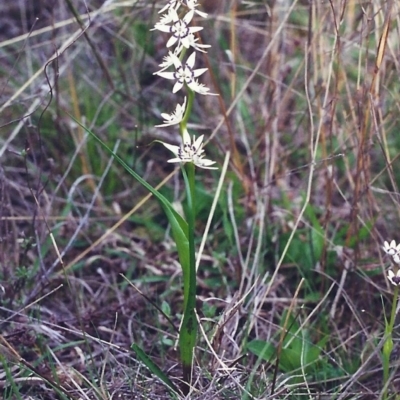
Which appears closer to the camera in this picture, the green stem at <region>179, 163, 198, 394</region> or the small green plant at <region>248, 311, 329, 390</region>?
the green stem at <region>179, 163, 198, 394</region>

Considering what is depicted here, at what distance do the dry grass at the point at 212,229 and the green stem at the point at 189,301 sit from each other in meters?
0.07

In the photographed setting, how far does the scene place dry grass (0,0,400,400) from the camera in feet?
4.82

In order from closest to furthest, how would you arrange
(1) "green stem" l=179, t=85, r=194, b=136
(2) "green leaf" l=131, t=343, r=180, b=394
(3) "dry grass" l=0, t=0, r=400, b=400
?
1. (1) "green stem" l=179, t=85, r=194, b=136
2. (2) "green leaf" l=131, t=343, r=180, b=394
3. (3) "dry grass" l=0, t=0, r=400, b=400

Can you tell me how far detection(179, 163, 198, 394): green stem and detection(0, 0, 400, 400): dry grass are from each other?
2.6 inches

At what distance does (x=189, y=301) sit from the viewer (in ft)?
4.12

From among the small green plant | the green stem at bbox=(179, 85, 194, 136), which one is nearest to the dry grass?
the small green plant

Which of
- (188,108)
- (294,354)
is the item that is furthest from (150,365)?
(188,108)

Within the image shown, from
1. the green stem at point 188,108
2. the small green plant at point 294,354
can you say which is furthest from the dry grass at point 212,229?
the green stem at point 188,108

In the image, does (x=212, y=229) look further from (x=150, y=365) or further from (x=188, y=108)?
(x=188, y=108)

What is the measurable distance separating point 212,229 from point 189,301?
0.76 m

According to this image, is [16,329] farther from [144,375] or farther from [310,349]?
[310,349]

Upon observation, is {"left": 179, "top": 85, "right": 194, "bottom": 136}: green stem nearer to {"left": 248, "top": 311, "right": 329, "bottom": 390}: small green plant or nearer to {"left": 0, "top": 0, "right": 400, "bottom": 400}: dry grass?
{"left": 0, "top": 0, "right": 400, "bottom": 400}: dry grass

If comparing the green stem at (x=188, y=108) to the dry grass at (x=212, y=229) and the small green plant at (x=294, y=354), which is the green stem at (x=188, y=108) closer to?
the dry grass at (x=212, y=229)

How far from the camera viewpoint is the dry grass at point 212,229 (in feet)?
4.82
